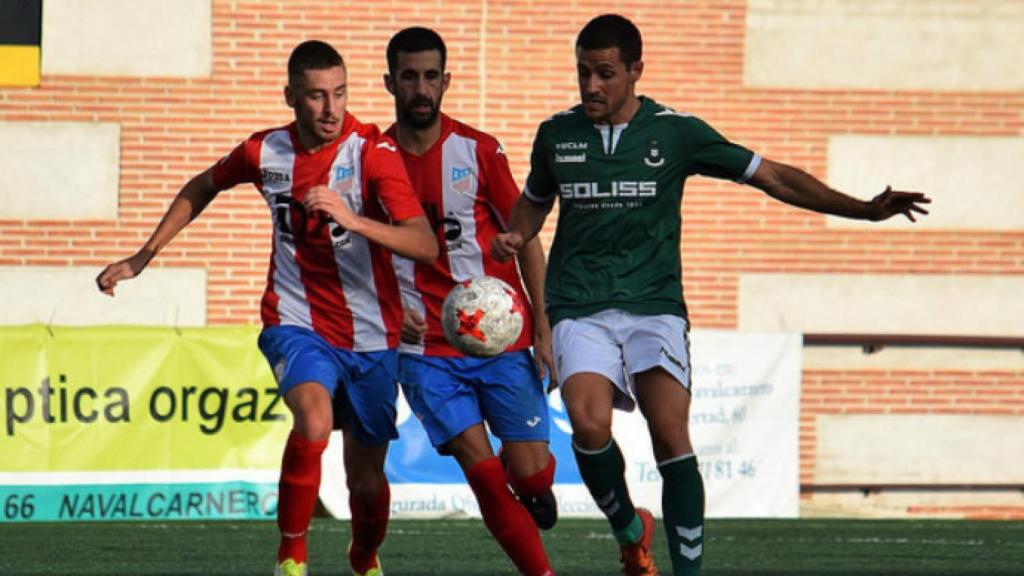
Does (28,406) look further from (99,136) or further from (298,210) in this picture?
(298,210)

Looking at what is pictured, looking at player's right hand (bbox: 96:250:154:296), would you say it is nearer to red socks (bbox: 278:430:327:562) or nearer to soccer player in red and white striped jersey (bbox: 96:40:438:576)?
soccer player in red and white striped jersey (bbox: 96:40:438:576)

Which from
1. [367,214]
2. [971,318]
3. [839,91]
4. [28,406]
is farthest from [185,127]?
[367,214]

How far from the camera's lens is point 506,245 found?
717 cm

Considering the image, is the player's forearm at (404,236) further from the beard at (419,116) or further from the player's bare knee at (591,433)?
the player's bare knee at (591,433)

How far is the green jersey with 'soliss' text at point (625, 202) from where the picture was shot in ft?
23.3

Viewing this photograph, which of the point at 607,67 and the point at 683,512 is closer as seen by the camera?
the point at 683,512

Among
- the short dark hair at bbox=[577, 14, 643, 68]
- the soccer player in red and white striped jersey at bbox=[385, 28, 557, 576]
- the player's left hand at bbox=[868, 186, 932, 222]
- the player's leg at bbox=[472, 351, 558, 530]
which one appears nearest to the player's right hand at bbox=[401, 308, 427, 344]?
the soccer player in red and white striped jersey at bbox=[385, 28, 557, 576]

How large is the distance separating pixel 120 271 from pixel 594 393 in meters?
1.94

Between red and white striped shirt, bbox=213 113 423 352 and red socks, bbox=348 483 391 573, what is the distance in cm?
70

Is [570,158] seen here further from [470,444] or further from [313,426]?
[313,426]

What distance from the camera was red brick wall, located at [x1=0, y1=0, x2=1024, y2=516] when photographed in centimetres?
1827

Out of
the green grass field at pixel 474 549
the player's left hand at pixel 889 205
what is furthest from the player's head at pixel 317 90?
the green grass field at pixel 474 549

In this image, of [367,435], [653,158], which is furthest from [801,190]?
[367,435]

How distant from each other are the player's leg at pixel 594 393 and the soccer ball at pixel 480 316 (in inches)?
12.0
